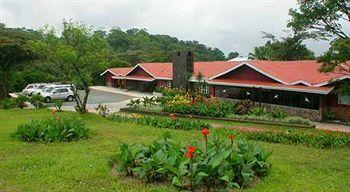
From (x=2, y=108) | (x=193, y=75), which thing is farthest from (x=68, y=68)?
(x=193, y=75)

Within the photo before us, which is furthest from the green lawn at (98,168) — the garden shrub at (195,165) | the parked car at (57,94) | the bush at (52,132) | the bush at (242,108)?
the parked car at (57,94)

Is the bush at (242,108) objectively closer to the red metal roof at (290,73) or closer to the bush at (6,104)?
the red metal roof at (290,73)

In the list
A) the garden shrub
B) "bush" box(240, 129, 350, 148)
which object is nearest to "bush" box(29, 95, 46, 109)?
"bush" box(240, 129, 350, 148)

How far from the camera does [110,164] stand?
10078 millimetres

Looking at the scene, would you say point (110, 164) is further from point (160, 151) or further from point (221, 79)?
point (221, 79)

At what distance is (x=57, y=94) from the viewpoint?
39344mm

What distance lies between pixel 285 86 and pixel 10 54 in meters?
23.5

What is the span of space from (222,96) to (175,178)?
28.0 metres

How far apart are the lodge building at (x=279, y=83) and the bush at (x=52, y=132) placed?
1316 centimetres

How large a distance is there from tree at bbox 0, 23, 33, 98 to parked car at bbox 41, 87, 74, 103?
138 inches

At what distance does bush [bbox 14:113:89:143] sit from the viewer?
1413 centimetres

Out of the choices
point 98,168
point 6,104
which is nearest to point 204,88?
point 6,104

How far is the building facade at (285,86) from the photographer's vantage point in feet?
88.3

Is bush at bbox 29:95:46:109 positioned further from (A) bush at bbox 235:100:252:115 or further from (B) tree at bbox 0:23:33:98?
(A) bush at bbox 235:100:252:115
